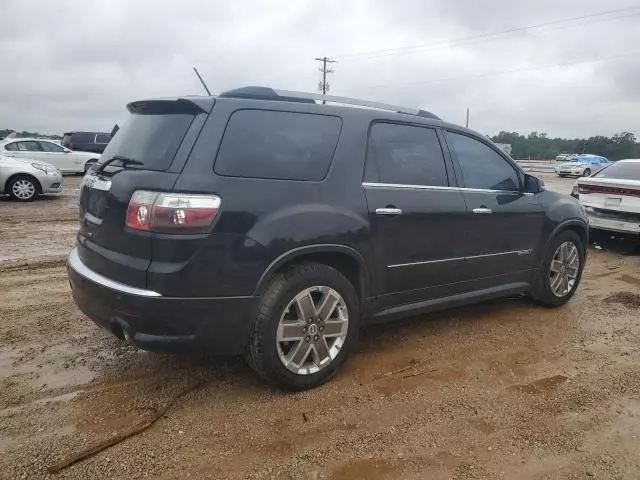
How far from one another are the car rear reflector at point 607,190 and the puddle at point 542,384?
5.26m

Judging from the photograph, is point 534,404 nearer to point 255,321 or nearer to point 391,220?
point 391,220

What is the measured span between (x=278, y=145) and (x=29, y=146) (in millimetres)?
18397

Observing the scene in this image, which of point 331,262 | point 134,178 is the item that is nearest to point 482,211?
→ point 331,262

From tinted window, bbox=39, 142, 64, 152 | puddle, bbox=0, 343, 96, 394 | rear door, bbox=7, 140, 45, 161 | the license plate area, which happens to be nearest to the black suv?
puddle, bbox=0, 343, 96, 394

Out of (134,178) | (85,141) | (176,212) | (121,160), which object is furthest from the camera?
(85,141)

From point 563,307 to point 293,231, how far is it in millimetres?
3540

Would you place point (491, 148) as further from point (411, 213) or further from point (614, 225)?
point (614, 225)

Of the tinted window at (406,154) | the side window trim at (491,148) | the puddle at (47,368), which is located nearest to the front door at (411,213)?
the tinted window at (406,154)

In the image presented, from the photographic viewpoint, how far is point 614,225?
8102 mm

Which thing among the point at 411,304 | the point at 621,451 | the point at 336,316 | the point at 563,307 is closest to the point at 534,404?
the point at 621,451

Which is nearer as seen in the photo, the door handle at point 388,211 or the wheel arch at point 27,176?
the door handle at point 388,211

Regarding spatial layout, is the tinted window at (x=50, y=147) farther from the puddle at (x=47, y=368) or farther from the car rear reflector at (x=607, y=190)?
the car rear reflector at (x=607, y=190)

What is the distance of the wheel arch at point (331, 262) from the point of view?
3.12m

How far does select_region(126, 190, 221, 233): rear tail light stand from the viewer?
9.45ft
